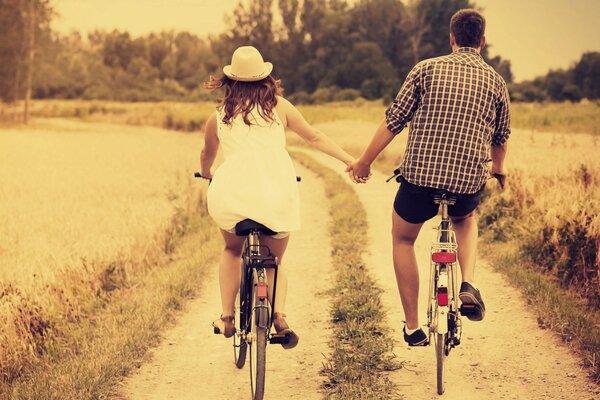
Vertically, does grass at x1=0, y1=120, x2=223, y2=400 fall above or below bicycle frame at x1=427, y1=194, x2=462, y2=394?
below

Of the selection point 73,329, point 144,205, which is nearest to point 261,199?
point 73,329

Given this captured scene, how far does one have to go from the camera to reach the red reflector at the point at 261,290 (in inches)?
178

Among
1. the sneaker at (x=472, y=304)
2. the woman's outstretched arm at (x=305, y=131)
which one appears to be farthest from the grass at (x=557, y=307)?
the woman's outstretched arm at (x=305, y=131)

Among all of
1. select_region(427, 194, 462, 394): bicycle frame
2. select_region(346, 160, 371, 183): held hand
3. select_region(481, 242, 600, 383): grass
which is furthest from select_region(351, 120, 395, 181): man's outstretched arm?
select_region(481, 242, 600, 383): grass

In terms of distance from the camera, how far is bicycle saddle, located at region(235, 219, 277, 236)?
15.3ft

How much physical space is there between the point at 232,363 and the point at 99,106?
60.9 m

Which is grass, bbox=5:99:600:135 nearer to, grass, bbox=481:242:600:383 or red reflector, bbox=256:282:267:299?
grass, bbox=481:242:600:383

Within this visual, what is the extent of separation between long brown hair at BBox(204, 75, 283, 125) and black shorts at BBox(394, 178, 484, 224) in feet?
3.33

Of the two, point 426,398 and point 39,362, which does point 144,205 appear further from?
point 426,398

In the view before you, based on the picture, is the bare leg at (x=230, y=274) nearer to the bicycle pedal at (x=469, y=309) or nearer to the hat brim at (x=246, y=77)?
the hat brim at (x=246, y=77)

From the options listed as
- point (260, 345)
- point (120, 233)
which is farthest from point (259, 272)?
point (120, 233)

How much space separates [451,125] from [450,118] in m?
0.04

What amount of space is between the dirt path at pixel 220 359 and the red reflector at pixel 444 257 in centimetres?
117

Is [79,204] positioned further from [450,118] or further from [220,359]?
[450,118]
